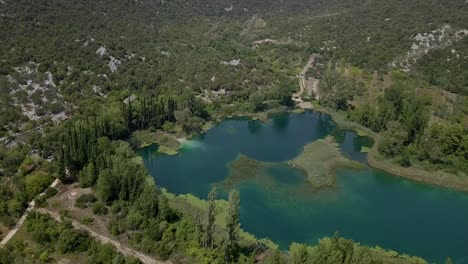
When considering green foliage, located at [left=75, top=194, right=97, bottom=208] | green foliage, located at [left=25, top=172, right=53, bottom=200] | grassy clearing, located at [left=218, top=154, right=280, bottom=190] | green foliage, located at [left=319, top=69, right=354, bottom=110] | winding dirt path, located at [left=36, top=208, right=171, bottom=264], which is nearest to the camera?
winding dirt path, located at [left=36, top=208, right=171, bottom=264]

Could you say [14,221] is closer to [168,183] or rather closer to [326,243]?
[168,183]

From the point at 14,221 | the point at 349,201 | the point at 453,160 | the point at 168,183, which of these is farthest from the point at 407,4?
the point at 14,221

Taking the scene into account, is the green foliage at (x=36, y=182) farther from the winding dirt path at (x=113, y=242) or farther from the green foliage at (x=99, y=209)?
the green foliage at (x=99, y=209)

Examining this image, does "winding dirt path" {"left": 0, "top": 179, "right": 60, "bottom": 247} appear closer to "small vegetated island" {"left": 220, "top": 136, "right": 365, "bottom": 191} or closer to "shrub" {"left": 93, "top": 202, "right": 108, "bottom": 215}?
"shrub" {"left": 93, "top": 202, "right": 108, "bottom": 215}

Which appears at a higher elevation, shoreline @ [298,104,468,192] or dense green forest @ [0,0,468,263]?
dense green forest @ [0,0,468,263]

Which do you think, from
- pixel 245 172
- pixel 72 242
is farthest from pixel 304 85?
pixel 72 242

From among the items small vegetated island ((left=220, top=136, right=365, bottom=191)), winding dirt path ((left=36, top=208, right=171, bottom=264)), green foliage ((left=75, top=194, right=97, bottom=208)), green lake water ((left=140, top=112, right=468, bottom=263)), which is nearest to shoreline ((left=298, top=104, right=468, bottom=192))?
green lake water ((left=140, top=112, right=468, bottom=263))

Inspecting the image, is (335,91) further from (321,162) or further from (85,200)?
(85,200)
